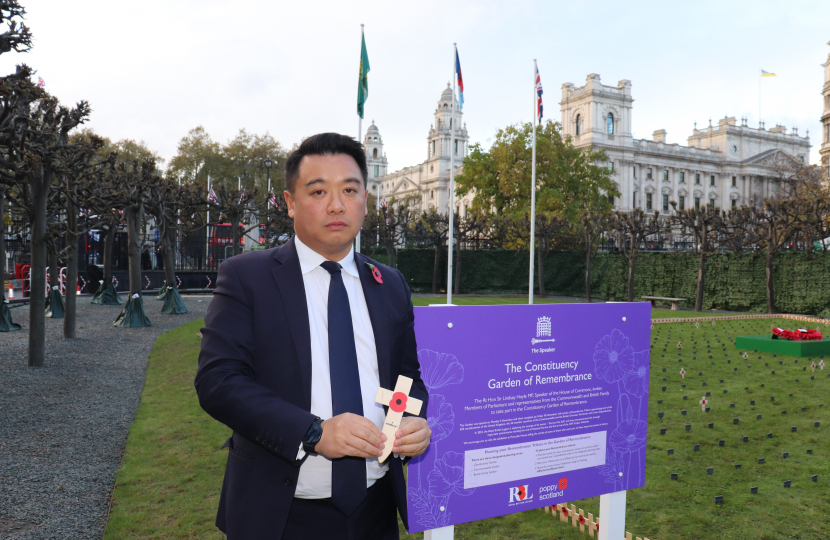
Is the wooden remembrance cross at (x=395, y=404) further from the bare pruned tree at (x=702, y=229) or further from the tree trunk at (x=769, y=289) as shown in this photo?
the bare pruned tree at (x=702, y=229)

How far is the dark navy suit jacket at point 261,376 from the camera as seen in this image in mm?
1850

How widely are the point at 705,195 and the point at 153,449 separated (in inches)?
3603

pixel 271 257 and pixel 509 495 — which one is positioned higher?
pixel 271 257

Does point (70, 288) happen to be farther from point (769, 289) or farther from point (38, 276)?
point (769, 289)

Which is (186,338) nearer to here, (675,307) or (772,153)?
(675,307)

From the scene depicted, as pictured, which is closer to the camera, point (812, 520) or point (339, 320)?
point (339, 320)

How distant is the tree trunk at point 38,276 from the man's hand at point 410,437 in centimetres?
1040

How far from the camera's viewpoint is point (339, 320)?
211 centimetres

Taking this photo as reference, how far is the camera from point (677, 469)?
5.87 meters

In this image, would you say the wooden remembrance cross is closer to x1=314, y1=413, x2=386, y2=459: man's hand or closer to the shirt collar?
x1=314, y1=413, x2=386, y2=459: man's hand

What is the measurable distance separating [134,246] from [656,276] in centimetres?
2514

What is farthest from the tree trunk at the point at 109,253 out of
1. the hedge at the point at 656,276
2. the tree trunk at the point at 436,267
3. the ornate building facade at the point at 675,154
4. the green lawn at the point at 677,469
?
the ornate building facade at the point at 675,154

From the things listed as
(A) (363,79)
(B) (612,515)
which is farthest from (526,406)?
(A) (363,79)

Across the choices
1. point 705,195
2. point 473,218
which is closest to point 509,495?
point 473,218
